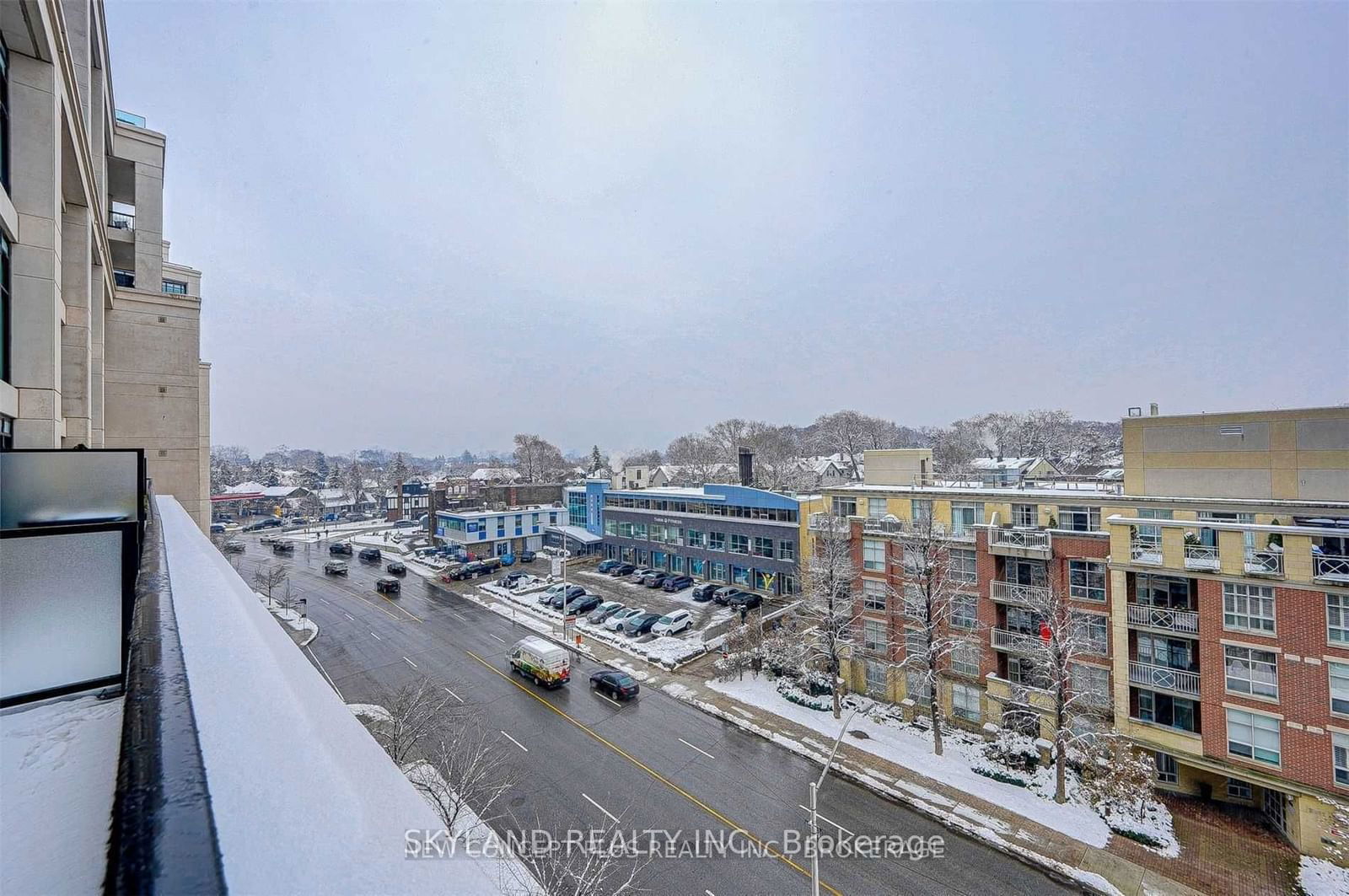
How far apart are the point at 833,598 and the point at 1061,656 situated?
7.29 meters

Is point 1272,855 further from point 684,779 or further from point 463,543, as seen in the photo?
point 463,543

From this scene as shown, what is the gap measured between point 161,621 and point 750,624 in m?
24.0

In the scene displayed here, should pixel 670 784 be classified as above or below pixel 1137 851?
above

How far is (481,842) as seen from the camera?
1111 centimetres

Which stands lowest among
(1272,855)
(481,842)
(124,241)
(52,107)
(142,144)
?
(1272,855)

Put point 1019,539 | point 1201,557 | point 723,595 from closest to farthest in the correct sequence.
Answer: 1. point 1201,557
2. point 1019,539
3. point 723,595

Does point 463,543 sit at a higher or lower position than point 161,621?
lower

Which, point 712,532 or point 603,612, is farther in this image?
point 712,532

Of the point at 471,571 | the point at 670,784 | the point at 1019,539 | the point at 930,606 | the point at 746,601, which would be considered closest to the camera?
the point at 670,784

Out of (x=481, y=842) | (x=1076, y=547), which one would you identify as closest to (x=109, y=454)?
(x=481, y=842)

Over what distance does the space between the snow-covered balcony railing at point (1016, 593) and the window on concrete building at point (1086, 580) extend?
46.7 inches

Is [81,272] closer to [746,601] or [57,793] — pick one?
[57,793]

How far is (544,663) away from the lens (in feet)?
73.4

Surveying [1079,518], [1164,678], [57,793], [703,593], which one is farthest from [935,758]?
[57,793]
